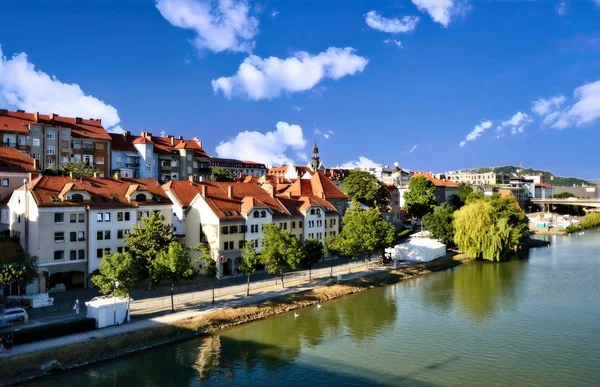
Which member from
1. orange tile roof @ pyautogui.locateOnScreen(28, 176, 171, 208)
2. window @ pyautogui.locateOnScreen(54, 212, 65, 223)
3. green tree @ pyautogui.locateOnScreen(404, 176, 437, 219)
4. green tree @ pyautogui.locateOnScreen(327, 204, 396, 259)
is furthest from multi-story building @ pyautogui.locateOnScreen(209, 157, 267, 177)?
window @ pyautogui.locateOnScreen(54, 212, 65, 223)

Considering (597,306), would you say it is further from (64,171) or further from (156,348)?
(64,171)

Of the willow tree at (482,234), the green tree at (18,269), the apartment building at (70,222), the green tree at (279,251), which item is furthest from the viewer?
the willow tree at (482,234)

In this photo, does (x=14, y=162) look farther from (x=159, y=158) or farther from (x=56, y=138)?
(x=159, y=158)

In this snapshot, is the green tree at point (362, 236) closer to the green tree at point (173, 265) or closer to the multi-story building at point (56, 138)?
the green tree at point (173, 265)

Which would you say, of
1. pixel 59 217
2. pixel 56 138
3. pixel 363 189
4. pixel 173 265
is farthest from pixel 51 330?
pixel 363 189

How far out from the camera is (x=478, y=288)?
5669cm

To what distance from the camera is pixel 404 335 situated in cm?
3891

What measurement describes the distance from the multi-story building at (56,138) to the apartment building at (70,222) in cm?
1912

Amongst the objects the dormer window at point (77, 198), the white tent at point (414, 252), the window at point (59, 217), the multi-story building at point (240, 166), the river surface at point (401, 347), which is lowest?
the river surface at point (401, 347)

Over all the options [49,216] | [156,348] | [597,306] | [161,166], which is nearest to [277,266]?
[156,348]

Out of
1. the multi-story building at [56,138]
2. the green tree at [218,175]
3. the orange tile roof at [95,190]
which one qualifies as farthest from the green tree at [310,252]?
the green tree at [218,175]

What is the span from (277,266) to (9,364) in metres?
24.9

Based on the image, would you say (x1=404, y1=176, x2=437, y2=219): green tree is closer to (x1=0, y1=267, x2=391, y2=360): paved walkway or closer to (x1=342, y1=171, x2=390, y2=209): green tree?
(x1=342, y1=171, x2=390, y2=209): green tree

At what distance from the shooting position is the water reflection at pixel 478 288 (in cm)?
4781
